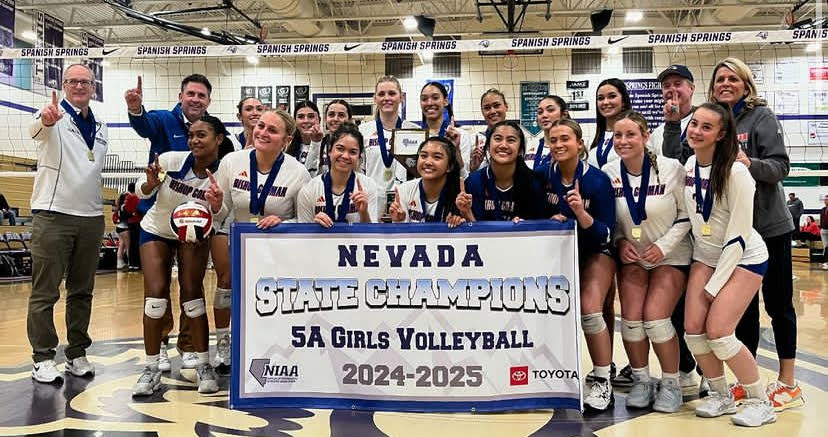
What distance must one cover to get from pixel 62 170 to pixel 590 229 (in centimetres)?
331

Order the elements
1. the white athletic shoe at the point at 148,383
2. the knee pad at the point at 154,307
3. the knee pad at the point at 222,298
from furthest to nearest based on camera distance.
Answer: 1. the knee pad at the point at 222,298
2. the knee pad at the point at 154,307
3. the white athletic shoe at the point at 148,383

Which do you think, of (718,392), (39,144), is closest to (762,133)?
(718,392)

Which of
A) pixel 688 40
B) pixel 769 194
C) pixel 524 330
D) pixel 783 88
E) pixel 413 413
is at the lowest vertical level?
pixel 413 413

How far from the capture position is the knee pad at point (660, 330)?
322 centimetres

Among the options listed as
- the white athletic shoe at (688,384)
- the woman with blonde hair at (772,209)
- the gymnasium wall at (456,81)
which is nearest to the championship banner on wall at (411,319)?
the white athletic shoe at (688,384)

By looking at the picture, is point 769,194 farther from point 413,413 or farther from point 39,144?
point 39,144

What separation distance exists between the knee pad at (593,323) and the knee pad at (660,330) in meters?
0.24

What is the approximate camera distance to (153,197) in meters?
3.85

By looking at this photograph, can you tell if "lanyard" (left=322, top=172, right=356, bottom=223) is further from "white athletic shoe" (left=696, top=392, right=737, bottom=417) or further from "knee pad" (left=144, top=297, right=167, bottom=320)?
"white athletic shoe" (left=696, top=392, right=737, bottom=417)

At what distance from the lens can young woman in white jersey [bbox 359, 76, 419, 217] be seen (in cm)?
427

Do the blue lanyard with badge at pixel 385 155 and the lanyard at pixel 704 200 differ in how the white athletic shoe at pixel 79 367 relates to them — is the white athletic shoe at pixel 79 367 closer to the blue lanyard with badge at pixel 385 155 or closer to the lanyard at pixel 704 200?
the blue lanyard with badge at pixel 385 155

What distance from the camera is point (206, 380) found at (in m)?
3.59

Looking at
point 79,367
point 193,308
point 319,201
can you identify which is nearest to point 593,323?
point 319,201

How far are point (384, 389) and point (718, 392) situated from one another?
1.76m
